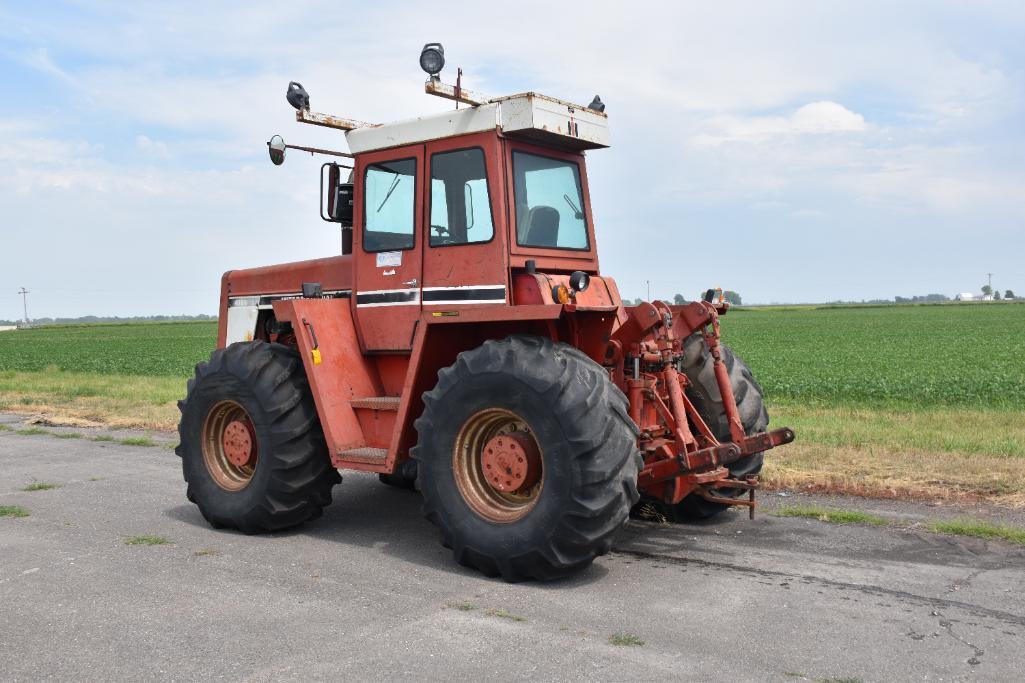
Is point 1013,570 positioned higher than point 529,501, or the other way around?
point 529,501

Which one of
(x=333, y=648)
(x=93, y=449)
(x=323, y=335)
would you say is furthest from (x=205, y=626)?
(x=93, y=449)

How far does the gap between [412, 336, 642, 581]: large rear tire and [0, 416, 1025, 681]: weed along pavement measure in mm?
268

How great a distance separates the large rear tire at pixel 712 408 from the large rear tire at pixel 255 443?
2.85 metres

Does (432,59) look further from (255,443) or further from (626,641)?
(626,641)

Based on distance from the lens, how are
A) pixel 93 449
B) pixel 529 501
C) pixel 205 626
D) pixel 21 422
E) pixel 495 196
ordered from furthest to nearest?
pixel 21 422
pixel 93 449
pixel 495 196
pixel 529 501
pixel 205 626

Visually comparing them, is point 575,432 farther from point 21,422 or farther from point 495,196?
point 21,422

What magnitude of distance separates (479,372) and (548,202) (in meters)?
1.68

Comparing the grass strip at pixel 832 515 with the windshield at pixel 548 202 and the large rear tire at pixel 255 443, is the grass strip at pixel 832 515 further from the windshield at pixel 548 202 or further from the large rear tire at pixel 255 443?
the large rear tire at pixel 255 443

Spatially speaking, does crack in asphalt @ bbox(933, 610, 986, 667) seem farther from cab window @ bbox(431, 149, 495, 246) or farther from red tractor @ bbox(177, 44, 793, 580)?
cab window @ bbox(431, 149, 495, 246)

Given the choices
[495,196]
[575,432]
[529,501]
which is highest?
[495,196]

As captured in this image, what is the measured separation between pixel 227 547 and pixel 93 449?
5703 mm

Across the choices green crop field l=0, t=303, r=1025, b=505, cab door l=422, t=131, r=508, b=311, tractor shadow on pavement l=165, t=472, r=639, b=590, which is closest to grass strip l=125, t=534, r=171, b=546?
tractor shadow on pavement l=165, t=472, r=639, b=590

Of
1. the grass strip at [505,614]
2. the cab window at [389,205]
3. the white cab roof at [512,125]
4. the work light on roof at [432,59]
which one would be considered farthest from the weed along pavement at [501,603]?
the work light on roof at [432,59]

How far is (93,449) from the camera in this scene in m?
11.6
